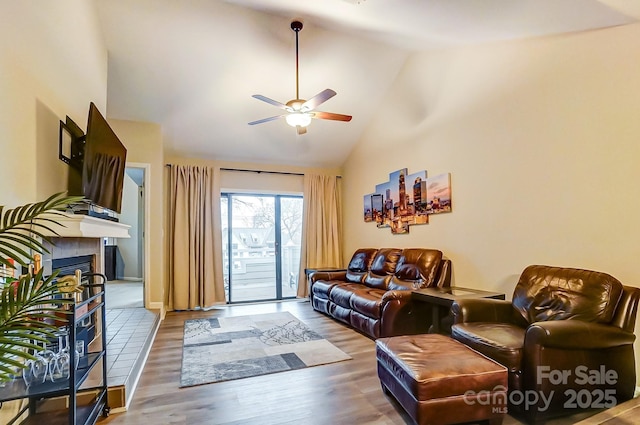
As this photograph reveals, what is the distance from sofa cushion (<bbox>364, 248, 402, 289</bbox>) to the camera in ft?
14.4

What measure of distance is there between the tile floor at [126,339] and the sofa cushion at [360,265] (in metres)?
2.73

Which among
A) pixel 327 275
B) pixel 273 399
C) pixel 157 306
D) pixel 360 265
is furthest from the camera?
pixel 327 275

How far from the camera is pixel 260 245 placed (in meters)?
6.12

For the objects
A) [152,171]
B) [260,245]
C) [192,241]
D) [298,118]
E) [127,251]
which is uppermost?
[298,118]

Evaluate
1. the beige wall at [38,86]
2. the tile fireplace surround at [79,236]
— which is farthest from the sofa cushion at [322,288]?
the beige wall at [38,86]

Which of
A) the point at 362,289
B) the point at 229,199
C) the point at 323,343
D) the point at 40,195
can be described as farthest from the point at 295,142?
the point at 40,195

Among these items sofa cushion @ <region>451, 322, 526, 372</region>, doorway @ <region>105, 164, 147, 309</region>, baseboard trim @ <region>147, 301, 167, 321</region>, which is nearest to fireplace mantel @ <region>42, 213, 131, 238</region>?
baseboard trim @ <region>147, 301, 167, 321</region>

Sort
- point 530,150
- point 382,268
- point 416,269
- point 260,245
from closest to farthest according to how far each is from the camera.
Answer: point 530,150, point 416,269, point 382,268, point 260,245

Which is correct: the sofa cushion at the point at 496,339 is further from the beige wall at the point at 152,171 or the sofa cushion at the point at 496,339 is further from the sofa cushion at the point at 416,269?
the beige wall at the point at 152,171

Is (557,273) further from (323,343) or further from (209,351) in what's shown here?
(209,351)

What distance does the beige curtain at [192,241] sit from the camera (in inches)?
206

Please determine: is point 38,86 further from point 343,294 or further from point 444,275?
point 444,275

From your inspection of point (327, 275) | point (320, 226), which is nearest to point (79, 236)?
point (327, 275)

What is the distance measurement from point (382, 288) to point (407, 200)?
125 centimetres
